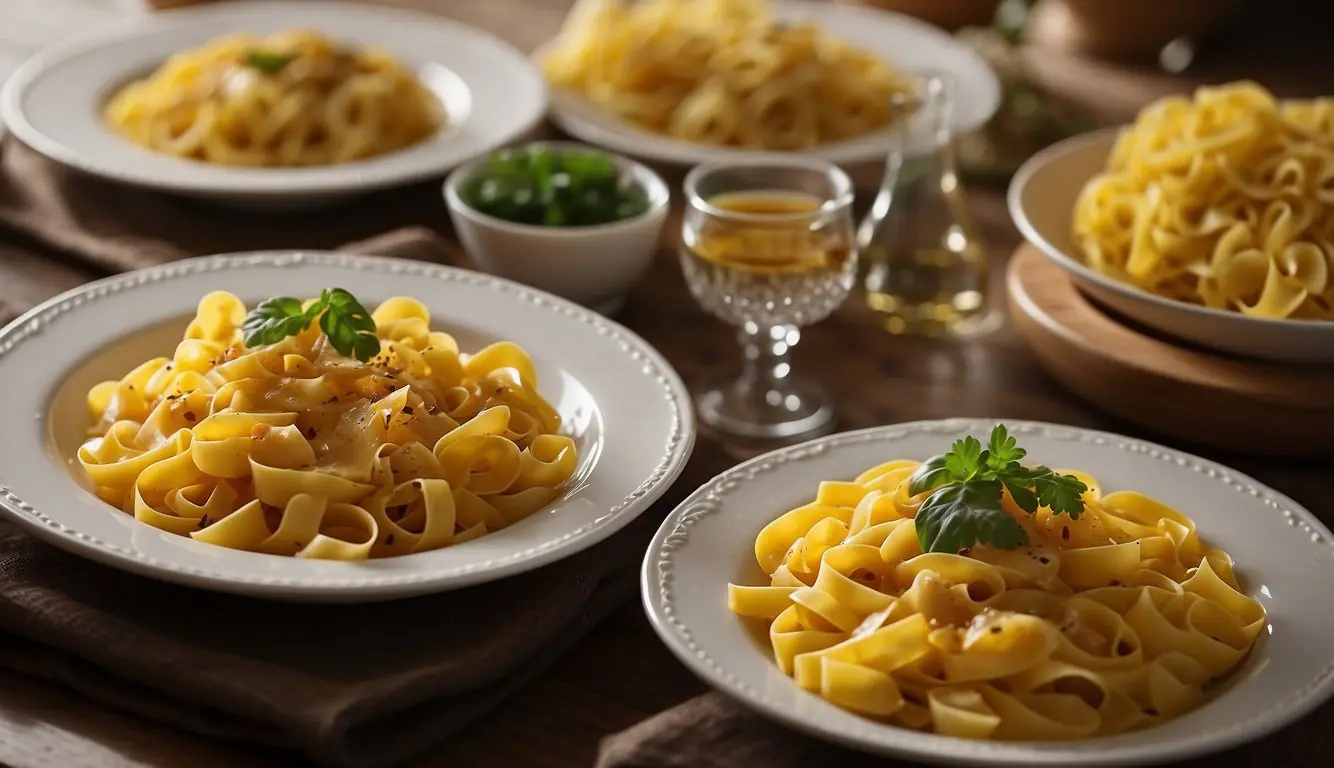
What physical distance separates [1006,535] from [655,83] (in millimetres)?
1853

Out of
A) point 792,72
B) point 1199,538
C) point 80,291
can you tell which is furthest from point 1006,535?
point 792,72

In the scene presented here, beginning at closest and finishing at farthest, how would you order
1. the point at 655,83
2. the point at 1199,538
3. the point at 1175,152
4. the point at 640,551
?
the point at 1199,538 < the point at 640,551 < the point at 1175,152 < the point at 655,83

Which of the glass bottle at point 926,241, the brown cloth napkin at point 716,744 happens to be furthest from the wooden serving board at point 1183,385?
the brown cloth napkin at point 716,744

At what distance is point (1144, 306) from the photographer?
2.23m

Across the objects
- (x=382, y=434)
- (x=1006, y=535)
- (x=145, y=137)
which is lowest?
(x=145, y=137)

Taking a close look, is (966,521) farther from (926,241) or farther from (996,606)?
(926,241)

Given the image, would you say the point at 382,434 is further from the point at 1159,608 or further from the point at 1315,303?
the point at 1315,303

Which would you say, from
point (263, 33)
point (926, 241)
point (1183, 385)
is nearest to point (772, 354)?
point (926, 241)

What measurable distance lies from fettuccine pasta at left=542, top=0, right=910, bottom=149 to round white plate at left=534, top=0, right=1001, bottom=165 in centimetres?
4

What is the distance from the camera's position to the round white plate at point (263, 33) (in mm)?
2750

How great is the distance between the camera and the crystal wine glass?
7.34 ft

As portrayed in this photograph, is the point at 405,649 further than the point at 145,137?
No

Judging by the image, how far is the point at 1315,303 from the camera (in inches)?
86.7

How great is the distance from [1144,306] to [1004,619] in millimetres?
918
